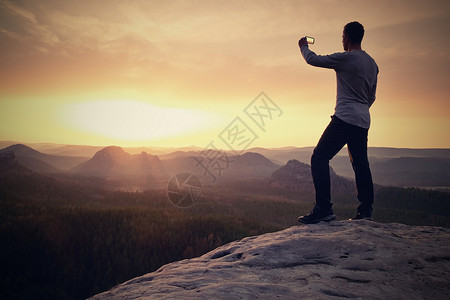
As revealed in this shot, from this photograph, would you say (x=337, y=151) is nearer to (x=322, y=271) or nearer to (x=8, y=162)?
(x=322, y=271)

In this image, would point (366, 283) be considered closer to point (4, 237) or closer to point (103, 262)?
point (103, 262)

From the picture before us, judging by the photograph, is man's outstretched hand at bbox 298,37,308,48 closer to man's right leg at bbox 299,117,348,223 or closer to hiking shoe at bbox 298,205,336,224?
man's right leg at bbox 299,117,348,223

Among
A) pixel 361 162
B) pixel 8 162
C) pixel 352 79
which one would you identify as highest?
pixel 352 79

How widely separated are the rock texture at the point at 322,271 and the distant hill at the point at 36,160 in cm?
2782

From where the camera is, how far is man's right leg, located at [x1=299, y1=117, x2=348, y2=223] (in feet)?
12.8

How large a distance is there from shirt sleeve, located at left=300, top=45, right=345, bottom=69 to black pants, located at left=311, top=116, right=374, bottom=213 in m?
0.81

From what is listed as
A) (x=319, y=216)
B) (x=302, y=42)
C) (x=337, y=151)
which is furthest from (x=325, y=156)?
(x=302, y=42)

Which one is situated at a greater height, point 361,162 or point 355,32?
point 355,32

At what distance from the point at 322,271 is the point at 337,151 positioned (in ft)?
6.59

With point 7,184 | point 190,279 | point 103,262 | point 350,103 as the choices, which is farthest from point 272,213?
point 7,184

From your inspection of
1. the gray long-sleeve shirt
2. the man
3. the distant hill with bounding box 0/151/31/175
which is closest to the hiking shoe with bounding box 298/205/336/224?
the man

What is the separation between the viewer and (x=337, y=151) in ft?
12.9

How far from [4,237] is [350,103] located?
7548 millimetres

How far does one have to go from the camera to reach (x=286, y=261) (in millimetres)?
2881
